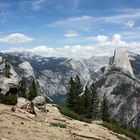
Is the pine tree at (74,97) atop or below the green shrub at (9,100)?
below

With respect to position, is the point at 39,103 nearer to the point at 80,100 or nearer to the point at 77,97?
the point at 80,100

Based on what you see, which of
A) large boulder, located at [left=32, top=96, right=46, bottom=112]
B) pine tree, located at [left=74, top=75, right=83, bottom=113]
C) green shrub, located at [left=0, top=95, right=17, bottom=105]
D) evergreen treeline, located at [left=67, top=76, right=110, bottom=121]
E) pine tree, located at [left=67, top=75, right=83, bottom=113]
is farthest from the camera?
pine tree, located at [left=67, top=75, right=83, bottom=113]

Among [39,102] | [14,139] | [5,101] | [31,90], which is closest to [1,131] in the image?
[14,139]

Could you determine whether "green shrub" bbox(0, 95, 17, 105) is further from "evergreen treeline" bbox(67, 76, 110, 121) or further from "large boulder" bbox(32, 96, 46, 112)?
"evergreen treeline" bbox(67, 76, 110, 121)

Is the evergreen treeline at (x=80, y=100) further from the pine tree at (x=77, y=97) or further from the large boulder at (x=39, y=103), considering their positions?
the large boulder at (x=39, y=103)

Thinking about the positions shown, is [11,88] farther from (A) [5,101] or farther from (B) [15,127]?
(B) [15,127]

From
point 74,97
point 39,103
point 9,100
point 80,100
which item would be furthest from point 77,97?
point 9,100

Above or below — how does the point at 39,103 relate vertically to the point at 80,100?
above

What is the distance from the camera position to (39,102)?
59.3 m

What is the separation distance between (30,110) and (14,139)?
61.1ft

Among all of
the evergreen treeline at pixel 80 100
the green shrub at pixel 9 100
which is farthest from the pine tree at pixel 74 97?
the green shrub at pixel 9 100

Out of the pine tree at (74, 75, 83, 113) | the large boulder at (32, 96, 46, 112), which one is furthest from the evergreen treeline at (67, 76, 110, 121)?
the large boulder at (32, 96, 46, 112)

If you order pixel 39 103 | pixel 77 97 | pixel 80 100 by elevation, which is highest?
pixel 39 103

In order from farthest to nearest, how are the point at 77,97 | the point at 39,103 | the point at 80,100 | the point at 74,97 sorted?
the point at 77,97
the point at 74,97
the point at 80,100
the point at 39,103
